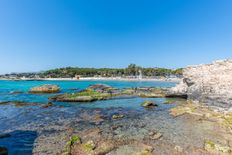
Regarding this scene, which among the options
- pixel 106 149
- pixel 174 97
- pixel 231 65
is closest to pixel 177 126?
pixel 106 149

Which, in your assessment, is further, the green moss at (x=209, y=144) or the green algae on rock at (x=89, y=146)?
the green moss at (x=209, y=144)

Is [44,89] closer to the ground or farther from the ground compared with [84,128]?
closer to the ground

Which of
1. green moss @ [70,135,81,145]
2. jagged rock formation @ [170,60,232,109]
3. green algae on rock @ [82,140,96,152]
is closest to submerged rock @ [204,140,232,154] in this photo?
green algae on rock @ [82,140,96,152]

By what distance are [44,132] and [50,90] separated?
154 feet

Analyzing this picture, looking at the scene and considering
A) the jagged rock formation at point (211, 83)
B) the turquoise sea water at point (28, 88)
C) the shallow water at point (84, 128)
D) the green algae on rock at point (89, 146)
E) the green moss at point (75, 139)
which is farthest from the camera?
the turquoise sea water at point (28, 88)

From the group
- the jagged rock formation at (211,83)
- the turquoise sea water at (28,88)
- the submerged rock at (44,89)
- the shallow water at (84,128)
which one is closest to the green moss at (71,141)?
the shallow water at (84,128)

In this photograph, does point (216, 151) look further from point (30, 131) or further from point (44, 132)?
point (30, 131)

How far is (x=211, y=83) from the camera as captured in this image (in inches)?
1226

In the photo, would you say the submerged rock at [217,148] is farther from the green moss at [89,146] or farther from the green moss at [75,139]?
the green moss at [75,139]

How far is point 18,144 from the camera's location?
48.1ft

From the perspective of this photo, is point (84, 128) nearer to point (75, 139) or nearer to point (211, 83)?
point (75, 139)

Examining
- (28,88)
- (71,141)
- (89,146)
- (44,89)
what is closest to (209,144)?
(89,146)

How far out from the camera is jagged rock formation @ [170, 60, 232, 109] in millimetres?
27328

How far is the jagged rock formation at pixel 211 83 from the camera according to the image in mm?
27328
